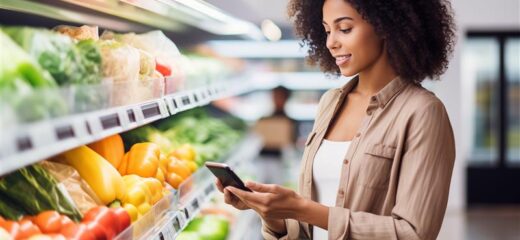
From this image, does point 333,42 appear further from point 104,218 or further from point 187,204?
point 187,204

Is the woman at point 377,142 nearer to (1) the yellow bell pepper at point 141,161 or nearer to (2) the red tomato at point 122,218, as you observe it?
(2) the red tomato at point 122,218

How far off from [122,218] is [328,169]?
62cm

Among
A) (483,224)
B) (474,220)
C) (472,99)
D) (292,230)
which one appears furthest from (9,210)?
(472,99)

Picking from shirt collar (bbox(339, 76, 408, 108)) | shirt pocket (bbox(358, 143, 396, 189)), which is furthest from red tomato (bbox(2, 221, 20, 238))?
shirt collar (bbox(339, 76, 408, 108))

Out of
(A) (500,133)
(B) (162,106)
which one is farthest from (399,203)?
(A) (500,133)

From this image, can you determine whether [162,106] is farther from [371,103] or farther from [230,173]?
[371,103]

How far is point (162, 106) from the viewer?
7.63 feet

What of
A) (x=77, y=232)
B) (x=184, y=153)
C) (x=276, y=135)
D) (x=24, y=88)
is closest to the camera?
(x=24, y=88)

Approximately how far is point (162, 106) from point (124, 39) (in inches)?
20.9

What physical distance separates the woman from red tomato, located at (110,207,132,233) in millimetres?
289

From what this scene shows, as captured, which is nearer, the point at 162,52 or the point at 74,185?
the point at 74,185

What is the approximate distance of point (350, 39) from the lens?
2.10m

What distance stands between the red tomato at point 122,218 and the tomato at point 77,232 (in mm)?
171

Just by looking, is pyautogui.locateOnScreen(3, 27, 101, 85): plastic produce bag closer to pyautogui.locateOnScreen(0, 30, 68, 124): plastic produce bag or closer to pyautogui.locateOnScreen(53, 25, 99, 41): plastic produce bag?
pyautogui.locateOnScreen(0, 30, 68, 124): plastic produce bag
